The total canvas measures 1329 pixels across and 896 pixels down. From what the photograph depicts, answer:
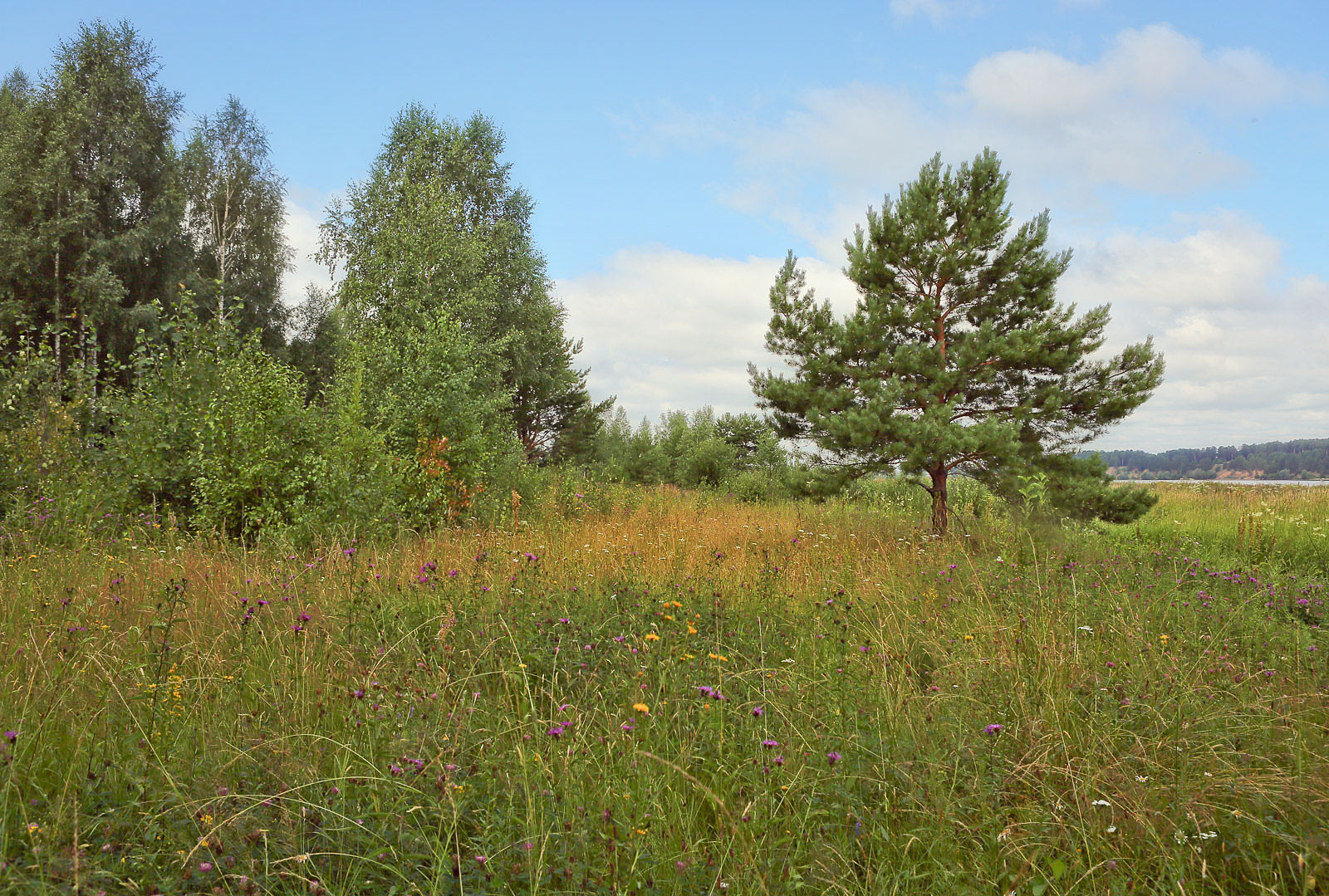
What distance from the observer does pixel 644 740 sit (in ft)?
9.09

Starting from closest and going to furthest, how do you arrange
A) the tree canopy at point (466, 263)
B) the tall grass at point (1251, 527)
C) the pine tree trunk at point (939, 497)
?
1. the tall grass at point (1251, 527)
2. the pine tree trunk at point (939, 497)
3. the tree canopy at point (466, 263)

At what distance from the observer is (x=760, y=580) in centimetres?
572

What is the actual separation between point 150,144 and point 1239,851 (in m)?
28.6

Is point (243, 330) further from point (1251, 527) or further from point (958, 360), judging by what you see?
point (1251, 527)

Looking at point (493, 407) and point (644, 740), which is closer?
point (644, 740)

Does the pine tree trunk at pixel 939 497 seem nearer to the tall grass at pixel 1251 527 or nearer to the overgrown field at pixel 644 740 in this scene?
the tall grass at pixel 1251 527

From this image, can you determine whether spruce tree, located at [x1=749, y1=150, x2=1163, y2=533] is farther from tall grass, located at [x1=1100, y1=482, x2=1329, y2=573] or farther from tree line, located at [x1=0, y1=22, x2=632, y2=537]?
tree line, located at [x1=0, y1=22, x2=632, y2=537]

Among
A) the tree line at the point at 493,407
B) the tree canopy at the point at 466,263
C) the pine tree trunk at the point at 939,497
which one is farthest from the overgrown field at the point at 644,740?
the tree canopy at the point at 466,263

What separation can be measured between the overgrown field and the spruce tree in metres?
3.92

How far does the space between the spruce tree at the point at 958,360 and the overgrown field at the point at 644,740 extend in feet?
12.9

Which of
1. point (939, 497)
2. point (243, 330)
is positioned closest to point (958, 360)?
point (939, 497)

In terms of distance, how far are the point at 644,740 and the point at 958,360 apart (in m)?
7.90

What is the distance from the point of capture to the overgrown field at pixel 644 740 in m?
1.96

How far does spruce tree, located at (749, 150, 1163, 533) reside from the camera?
29.7ft
